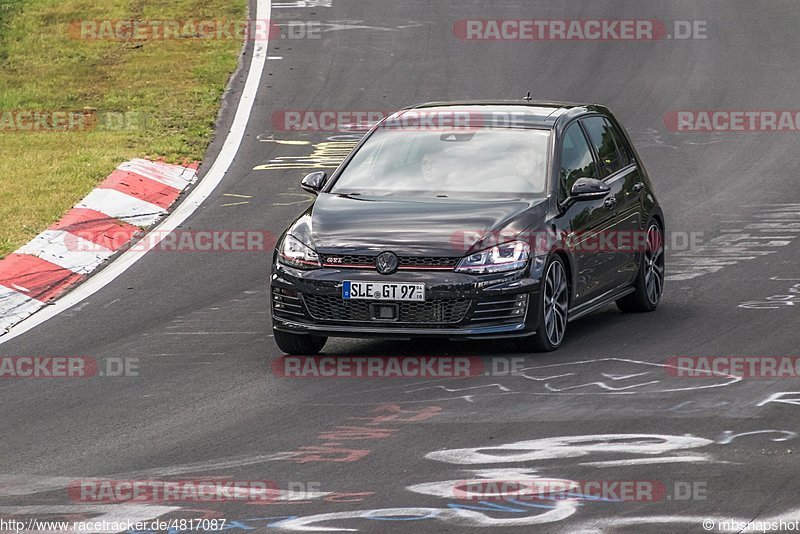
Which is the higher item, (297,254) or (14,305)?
(297,254)

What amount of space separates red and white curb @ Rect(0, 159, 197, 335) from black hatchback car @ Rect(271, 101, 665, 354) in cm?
287

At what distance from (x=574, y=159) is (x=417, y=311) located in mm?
2108

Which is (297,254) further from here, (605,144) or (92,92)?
(92,92)

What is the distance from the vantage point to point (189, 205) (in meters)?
→ 16.2

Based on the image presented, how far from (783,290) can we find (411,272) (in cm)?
390

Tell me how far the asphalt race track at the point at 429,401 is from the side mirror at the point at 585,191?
3.26 feet

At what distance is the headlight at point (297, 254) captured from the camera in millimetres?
10516

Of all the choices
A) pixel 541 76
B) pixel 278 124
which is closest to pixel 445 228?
pixel 278 124

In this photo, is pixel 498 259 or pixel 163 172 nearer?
pixel 498 259

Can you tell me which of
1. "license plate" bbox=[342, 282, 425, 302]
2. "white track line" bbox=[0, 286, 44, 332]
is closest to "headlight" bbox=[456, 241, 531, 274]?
"license plate" bbox=[342, 282, 425, 302]

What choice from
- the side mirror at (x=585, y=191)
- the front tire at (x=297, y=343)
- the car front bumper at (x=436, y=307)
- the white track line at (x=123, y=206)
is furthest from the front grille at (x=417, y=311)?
the white track line at (x=123, y=206)

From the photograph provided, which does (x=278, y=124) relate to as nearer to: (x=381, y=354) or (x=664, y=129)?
(x=664, y=129)

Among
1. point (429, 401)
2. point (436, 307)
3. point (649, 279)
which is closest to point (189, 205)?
point (649, 279)

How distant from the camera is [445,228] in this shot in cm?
1046
